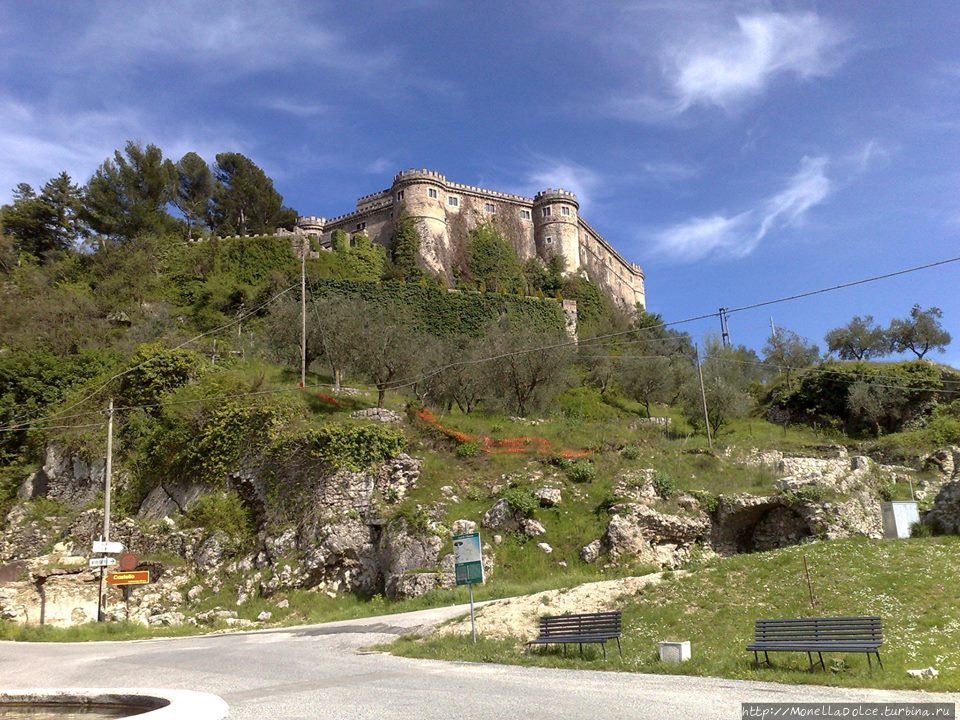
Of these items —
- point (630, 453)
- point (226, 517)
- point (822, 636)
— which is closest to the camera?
point (822, 636)

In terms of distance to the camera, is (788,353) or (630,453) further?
(788,353)

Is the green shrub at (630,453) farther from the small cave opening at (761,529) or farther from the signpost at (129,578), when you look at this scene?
the signpost at (129,578)

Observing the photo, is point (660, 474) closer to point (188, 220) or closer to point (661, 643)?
point (661, 643)

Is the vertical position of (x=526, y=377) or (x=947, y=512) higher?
(x=526, y=377)

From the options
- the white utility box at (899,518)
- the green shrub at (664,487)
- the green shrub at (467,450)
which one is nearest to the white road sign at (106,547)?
the green shrub at (467,450)

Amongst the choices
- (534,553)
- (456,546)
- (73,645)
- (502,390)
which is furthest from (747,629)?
(502,390)

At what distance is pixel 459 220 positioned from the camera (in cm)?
7594

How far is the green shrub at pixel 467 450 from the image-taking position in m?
29.1

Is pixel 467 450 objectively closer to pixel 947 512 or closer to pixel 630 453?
pixel 630 453

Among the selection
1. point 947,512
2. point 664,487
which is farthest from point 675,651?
point 664,487

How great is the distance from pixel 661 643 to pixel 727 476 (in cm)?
1726

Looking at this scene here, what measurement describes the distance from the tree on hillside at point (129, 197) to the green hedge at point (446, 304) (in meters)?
18.2

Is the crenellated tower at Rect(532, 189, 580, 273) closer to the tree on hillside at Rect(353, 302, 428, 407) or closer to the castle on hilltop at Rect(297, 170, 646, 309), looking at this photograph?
the castle on hilltop at Rect(297, 170, 646, 309)

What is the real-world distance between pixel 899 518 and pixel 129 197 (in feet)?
210
